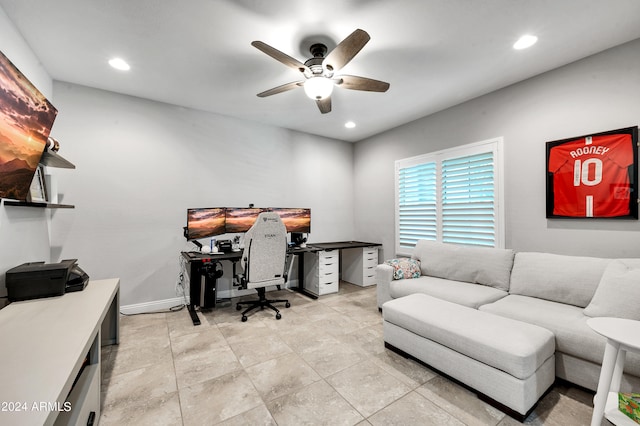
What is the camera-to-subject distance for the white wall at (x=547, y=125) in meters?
2.34

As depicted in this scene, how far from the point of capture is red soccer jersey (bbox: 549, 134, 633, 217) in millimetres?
A: 2318

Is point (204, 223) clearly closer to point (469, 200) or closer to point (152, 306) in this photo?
point (152, 306)

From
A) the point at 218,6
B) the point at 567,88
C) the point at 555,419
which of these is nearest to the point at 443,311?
the point at 555,419

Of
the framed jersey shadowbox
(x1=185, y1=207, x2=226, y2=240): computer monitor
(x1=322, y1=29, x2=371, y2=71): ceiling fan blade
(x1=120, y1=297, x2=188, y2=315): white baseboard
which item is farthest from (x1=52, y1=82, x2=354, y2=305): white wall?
the framed jersey shadowbox

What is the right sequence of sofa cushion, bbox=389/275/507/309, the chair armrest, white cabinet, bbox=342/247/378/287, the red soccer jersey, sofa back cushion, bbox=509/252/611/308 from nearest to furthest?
sofa back cushion, bbox=509/252/611/308 → the red soccer jersey → sofa cushion, bbox=389/275/507/309 → the chair armrest → white cabinet, bbox=342/247/378/287

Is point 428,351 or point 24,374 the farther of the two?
point 428,351

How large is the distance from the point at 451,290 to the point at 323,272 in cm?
187

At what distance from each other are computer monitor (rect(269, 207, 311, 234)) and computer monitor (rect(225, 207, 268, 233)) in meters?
0.39

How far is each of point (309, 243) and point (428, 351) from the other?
293cm

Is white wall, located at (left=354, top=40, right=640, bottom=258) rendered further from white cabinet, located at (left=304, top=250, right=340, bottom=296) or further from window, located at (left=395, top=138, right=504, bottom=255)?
white cabinet, located at (left=304, top=250, right=340, bottom=296)

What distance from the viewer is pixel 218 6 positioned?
74.3 inches

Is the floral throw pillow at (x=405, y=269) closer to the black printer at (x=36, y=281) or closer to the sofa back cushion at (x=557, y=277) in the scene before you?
the sofa back cushion at (x=557, y=277)

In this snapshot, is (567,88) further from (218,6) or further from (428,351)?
(218,6)

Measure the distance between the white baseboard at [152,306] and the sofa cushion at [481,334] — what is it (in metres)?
2.87
